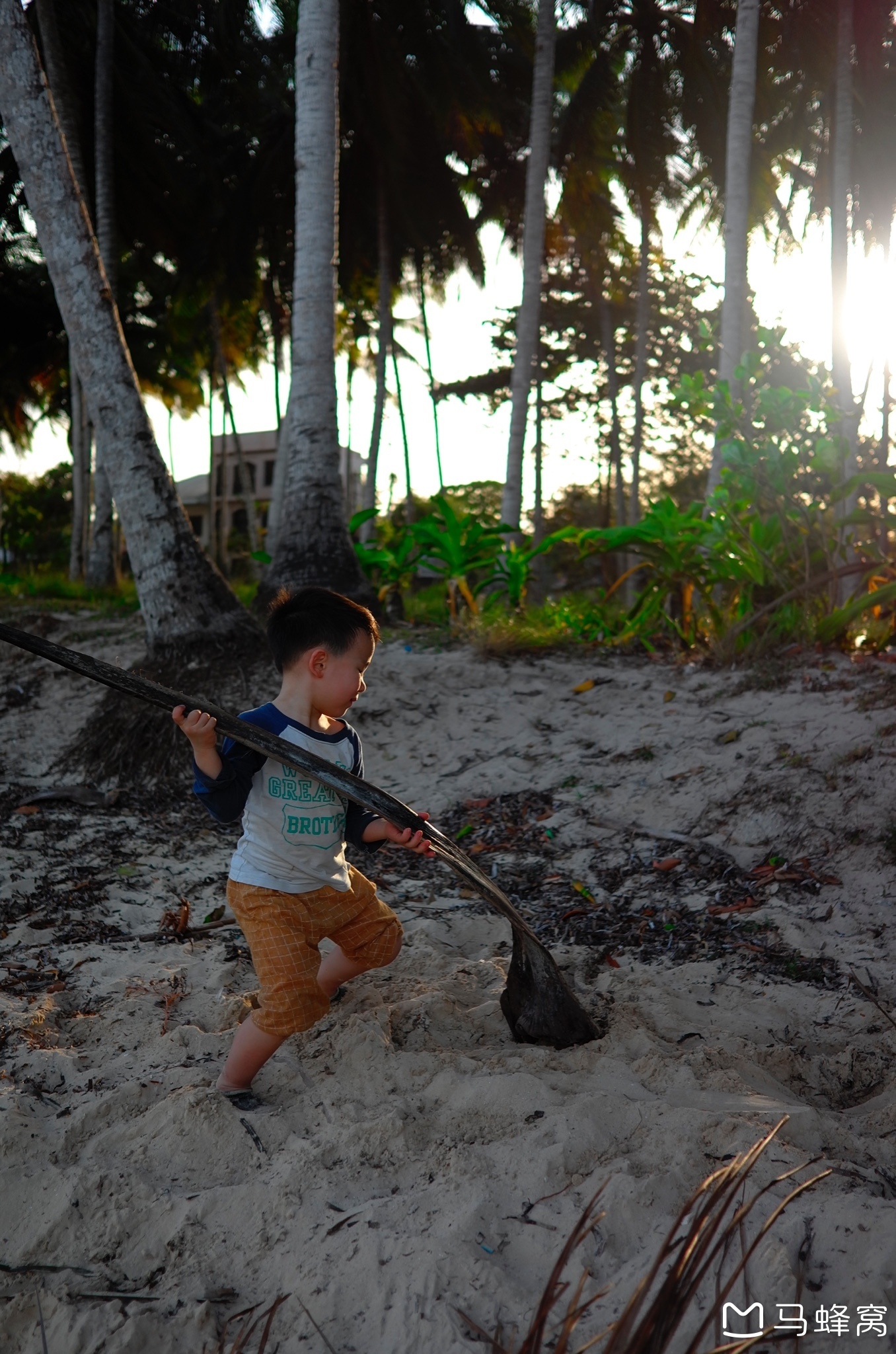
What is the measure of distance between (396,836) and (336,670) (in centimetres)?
45

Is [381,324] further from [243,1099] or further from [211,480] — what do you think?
[243,1099]

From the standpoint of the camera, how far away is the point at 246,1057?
2061mm

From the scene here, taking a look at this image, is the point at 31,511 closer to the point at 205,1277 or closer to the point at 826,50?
the point at 826,50

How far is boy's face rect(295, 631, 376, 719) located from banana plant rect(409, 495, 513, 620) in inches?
175

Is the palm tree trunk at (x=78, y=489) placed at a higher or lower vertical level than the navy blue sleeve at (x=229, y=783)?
higher

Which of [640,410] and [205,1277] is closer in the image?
[205,1277]

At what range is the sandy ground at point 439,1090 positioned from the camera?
147 centimetres

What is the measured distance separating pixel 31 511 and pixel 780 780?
28.9m

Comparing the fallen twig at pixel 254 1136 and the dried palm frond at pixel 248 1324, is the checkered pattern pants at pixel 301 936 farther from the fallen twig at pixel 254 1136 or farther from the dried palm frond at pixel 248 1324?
A: the dried palm frond at pixel 248 1324

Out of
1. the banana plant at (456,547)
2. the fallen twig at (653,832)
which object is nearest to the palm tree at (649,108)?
the banana plant at (456,547)

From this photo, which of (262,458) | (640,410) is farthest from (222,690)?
(262,458)

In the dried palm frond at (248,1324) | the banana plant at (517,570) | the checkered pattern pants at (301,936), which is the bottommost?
the dried palm frond at (248,1324)

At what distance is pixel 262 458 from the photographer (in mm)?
37062

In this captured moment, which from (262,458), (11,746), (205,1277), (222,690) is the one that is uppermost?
(262,458)
